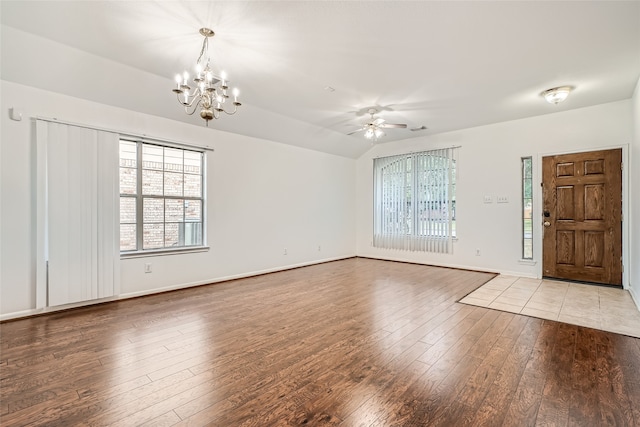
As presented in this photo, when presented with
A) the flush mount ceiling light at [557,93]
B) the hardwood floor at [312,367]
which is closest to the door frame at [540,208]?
the flush mount ceiling light at [557,93]

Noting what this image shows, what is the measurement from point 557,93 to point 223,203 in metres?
5.27

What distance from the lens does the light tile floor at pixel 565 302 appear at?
10.8ft

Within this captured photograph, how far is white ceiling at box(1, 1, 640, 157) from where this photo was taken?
2520 millimetres

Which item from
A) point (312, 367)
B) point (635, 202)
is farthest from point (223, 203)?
point (635, 202)

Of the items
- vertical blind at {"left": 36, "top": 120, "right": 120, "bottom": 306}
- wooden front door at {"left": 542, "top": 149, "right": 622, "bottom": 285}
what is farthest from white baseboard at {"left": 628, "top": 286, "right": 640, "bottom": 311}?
vertical blind at {"left": 36, "top": 120, "right": 120, "bottom": 306}

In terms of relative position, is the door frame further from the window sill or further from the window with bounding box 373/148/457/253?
the window sill

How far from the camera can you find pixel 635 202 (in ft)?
13.7

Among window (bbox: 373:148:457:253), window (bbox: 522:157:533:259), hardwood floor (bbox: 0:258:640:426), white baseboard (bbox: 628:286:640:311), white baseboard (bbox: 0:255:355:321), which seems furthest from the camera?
window (bbox: 373:148:457:253)

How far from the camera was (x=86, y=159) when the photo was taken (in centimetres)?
378

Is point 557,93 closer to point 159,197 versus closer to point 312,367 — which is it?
point 312,367

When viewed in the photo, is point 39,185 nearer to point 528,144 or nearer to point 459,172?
point 459,172

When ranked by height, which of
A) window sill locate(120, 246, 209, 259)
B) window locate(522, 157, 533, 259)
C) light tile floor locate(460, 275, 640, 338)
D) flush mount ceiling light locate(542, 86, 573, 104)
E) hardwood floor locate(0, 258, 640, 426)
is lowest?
hardwood floor locate(0, 258, 640, 426)

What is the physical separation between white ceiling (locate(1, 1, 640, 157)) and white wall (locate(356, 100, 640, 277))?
1.27ft

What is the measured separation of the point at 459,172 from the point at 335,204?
2870mm
